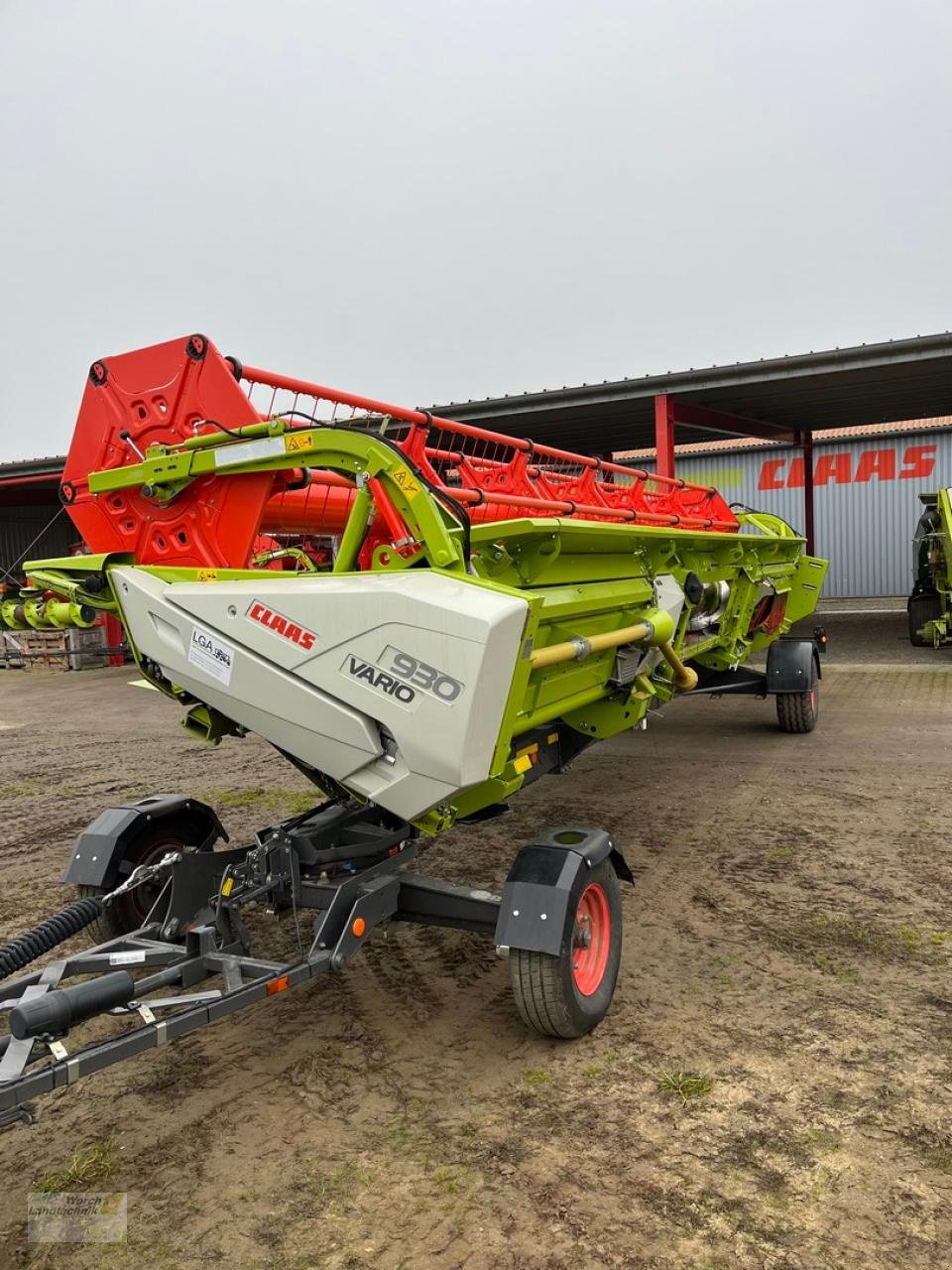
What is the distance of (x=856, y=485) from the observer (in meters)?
23.2

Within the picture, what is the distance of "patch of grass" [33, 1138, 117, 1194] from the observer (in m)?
2.37

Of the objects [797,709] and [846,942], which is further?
[797,709]

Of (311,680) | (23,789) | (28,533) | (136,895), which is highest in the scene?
(28,533)

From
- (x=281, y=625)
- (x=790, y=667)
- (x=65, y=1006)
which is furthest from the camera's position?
(x=790, y=667)

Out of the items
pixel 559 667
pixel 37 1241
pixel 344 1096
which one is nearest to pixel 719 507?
pixel 559 667

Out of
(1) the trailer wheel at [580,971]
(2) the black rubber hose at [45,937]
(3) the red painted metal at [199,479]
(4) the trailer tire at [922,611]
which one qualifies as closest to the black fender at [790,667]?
(3) the red painted metal at [199,479]

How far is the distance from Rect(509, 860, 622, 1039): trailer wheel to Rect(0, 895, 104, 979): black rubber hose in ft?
4.50

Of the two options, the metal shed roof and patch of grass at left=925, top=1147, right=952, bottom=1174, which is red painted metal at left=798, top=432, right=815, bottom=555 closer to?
the metal shed roof

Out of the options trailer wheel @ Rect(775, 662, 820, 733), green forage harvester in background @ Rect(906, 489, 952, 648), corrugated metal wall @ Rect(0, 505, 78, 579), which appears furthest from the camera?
corrugated metal wall @ Rect(0, 505, 78, 579)

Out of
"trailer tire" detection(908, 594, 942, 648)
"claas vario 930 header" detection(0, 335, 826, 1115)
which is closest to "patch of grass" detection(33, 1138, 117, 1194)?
"claas vario 930 header" detection(0, 335, 826, 1115)

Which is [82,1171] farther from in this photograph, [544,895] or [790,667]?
[790,667]

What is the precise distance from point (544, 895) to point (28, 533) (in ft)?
91.5

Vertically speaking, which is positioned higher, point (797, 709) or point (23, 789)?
point (797, 709)

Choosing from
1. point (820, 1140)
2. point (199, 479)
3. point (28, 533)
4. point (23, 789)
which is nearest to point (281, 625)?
point (199, 479)
